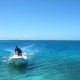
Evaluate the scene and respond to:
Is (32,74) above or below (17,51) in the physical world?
below

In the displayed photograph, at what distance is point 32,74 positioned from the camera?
58.9ft

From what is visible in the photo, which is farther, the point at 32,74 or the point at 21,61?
the point at 21,61

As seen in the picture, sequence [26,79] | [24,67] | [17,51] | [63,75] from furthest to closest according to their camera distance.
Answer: [17,51] < [24,67] < [63,75] < [26,79]

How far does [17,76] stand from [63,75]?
3991 mm

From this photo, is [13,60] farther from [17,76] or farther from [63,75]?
[63,75]

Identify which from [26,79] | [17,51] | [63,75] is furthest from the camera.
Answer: [17,51]

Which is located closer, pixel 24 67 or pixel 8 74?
pixel 8 74

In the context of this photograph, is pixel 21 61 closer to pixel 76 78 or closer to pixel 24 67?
pixel 24 67

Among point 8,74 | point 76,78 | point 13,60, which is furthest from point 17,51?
point 76,78

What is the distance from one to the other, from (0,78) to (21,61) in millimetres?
6400

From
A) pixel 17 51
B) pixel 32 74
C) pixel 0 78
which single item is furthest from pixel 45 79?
pixel 17 51

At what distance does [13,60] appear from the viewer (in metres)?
22.8

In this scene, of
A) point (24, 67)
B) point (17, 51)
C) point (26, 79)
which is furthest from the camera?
point (17, 51)

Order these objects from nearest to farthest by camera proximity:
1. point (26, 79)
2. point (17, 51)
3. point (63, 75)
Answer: point (26, 79) < point (63, 75) < point (17, 51)
